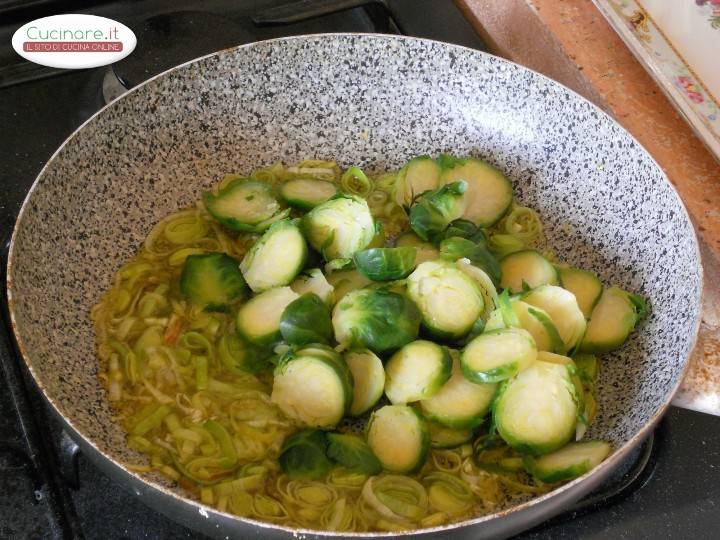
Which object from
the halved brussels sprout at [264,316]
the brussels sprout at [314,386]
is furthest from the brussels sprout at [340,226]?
the brussels sprout at [314,386]

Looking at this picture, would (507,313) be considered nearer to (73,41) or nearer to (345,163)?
(345,163)

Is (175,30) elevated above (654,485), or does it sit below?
above

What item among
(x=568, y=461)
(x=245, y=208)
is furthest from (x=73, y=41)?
(x=568, y=461)

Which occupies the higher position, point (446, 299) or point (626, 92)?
point (626, 92)

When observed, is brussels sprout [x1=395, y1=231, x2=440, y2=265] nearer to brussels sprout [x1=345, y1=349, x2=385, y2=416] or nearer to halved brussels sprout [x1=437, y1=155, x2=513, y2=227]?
halved brussels sprout [x1=437, y1=155, x2=513, y2=227]

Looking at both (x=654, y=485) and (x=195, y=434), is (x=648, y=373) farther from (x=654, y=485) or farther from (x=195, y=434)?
(x=195, y=434)

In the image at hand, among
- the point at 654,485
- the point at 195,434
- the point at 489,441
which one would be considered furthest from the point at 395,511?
the point at 654,485

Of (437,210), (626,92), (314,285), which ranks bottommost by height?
(314,285)

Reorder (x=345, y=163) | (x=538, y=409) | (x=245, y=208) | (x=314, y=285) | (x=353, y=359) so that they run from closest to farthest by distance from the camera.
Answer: (x=538, y=409), (x=353, y=359), (x=314, y=285), (x=245, y=208), (x=345, y=163)
